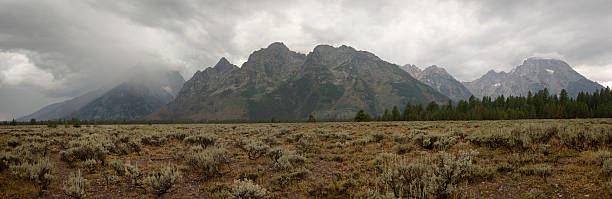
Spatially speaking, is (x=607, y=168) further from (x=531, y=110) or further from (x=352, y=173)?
(x=531, y=110)

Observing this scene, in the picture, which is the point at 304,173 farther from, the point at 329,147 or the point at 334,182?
the point at 329,147

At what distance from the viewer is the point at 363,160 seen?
42.4 ft

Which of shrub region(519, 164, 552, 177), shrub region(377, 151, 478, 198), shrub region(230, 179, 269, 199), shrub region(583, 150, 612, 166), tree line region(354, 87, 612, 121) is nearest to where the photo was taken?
shrub region(377, 151, 478, 198)

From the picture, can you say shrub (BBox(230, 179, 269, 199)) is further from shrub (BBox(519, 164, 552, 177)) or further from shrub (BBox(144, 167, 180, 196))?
shrub (BBox(519, 164, 552, 177))

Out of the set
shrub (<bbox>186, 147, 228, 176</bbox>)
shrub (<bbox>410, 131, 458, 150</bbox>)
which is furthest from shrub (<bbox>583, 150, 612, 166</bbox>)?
shrub (<bbox>186, 147, 228, 176</bbox>)

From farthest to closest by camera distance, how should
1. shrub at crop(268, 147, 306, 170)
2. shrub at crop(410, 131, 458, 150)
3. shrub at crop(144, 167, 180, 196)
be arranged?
shrub at crop(410, 131, 458, 150) < shrub at crop(268, 147, 306, 170) < shrub at crop(144, 167, 180, 196)

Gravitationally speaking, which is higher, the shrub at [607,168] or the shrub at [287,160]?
the shrub at [607,168]

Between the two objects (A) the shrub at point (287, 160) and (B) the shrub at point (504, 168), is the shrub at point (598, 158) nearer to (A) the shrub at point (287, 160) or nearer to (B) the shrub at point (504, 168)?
(B) the shrub at point (504, 168)

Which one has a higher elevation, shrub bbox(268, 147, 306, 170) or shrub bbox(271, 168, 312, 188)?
shrub bbox(268, 147, 306, 170)

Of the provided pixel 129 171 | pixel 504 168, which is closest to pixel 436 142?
pixel 504 168

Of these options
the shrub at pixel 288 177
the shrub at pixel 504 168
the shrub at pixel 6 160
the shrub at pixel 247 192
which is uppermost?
the shrub at pixel 6 160

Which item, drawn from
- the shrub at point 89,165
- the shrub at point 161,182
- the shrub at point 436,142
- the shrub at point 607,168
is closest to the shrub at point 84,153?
the shrub at point 89,165

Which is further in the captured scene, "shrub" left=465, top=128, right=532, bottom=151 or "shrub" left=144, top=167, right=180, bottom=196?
"shrub" left=465, top=128, right=532, bottom=151

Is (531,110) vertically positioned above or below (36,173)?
above
